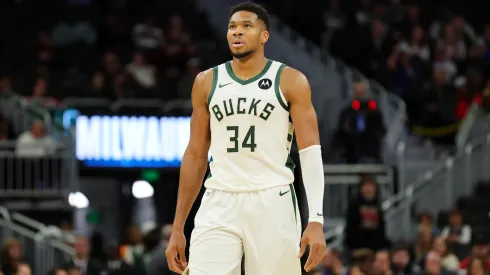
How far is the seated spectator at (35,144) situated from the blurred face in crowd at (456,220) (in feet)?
20.7

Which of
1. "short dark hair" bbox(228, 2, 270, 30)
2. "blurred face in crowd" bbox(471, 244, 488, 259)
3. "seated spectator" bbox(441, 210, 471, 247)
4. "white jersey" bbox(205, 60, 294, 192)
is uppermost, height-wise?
"short dark hair" bbox(228, 2, 270, 30)

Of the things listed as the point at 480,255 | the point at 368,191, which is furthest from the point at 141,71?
the point at 480,255

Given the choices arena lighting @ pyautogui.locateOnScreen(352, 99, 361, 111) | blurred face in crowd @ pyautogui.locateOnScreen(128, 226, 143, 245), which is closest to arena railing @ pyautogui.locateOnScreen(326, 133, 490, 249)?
arena lighting @ pyautogui.locateOnScreen(352, 99, 361, 111)

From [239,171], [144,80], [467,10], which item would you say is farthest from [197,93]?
[467,10]

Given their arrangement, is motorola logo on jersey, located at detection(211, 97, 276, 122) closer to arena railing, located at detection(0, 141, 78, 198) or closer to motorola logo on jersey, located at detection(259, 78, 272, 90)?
motorola logo on jersey, located at detection(259, 78, 272, 90)

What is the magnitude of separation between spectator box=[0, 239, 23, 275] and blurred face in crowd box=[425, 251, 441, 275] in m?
5.11

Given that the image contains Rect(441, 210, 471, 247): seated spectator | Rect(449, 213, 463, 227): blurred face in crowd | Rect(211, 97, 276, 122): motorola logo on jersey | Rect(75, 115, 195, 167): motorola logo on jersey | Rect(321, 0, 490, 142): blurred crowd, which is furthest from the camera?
Rect(321, 0, 490, 142): blurred crowd

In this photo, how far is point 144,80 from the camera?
22.5m

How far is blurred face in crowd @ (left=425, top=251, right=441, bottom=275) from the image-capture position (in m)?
15.6

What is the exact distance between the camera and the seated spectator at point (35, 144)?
1969 centimetres

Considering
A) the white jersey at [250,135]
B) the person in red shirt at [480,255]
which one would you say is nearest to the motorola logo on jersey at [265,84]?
the white jersey at [250,135]

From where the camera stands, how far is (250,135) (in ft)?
27.3

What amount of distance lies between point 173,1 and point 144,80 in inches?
136

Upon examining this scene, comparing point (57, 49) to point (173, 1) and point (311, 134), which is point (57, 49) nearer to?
point (173, 1)
